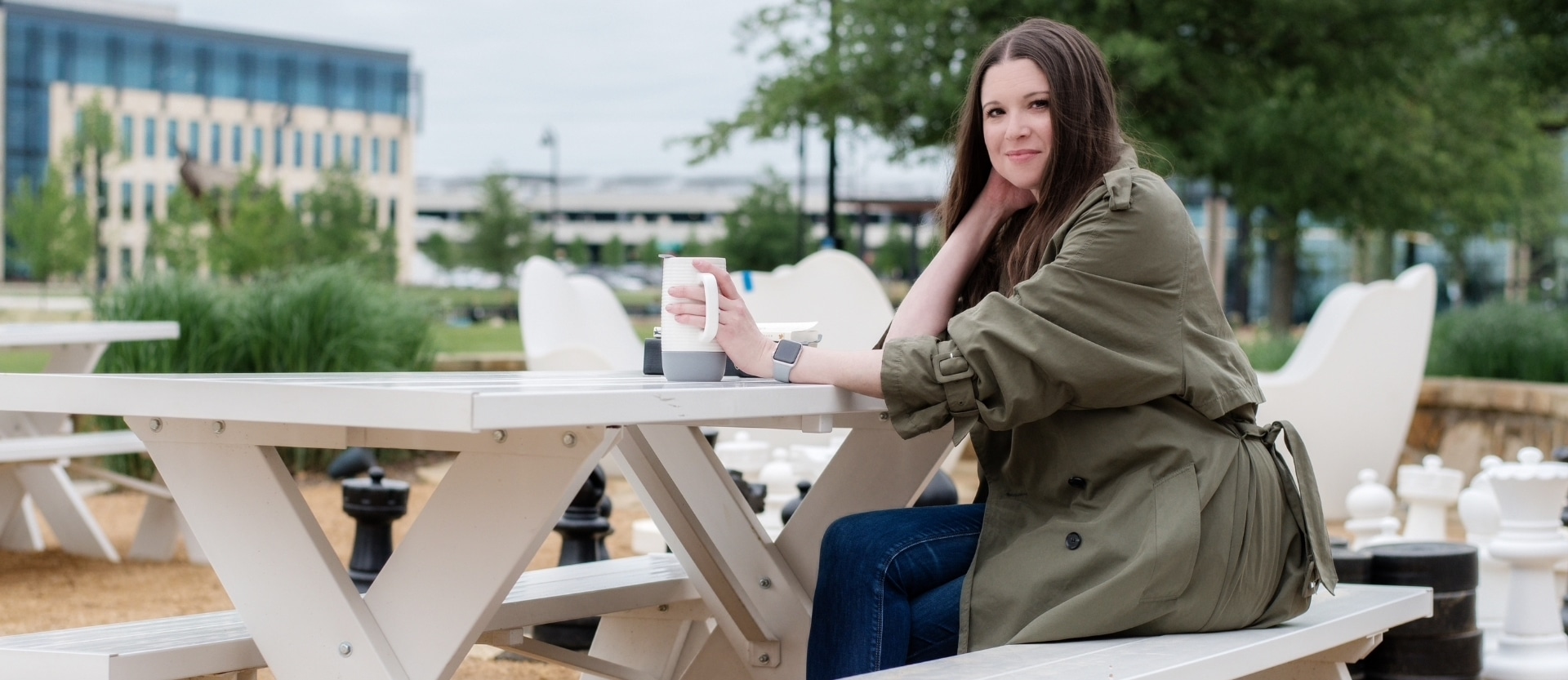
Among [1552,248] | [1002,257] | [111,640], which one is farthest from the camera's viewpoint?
[1552,248]

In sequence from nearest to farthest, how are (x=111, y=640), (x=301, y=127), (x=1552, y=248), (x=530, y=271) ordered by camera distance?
(x=111, y=640) → (x=530, y=271) → (x=1552, y=248) → (x=301, y=127)

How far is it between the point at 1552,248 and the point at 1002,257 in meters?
46.3

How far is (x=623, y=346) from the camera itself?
28.3 feet

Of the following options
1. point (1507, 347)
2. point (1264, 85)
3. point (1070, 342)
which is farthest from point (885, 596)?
point (1264, 85)

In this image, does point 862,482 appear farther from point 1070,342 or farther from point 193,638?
point 193,638

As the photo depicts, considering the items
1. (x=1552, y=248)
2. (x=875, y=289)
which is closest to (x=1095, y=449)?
(x=875, y=289)

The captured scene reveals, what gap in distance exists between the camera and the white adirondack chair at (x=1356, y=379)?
704 centimetres

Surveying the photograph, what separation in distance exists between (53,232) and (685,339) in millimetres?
38255

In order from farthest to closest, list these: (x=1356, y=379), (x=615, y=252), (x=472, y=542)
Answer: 1. (x=615, y=252)
2. (x=1356, y=379)
3. (x=472, y=542)

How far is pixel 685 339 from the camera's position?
2.03m

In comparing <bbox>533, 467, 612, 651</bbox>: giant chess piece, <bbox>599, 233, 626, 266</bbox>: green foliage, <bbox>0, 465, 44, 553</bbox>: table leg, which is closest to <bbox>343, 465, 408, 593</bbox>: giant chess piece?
<bbox>533, 467, 612, 651</bbox>: giant chess piece

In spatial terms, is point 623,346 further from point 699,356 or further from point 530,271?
point 699,356

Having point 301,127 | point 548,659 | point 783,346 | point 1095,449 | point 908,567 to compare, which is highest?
point 301,127

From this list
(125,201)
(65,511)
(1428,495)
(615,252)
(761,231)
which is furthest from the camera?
(615,252)
